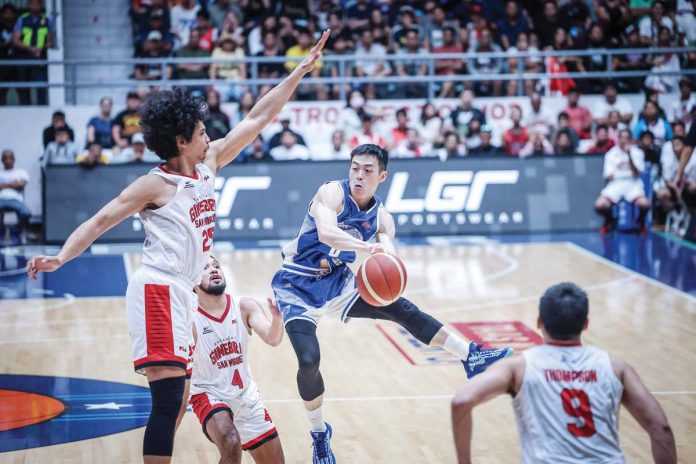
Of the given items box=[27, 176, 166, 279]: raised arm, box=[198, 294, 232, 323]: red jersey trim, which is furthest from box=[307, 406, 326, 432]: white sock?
box=[27, 176, 166, 279]: raised arm

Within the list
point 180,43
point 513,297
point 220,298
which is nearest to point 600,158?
point 513,297

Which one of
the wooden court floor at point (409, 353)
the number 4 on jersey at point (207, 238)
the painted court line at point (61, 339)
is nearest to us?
the number 4 on jersey at point (207, 238)

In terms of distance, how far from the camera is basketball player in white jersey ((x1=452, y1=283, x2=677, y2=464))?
429cm

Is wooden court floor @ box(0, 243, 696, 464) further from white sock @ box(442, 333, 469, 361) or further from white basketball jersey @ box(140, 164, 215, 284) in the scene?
white basketball jersey @ box(140, 164, 215, 284)

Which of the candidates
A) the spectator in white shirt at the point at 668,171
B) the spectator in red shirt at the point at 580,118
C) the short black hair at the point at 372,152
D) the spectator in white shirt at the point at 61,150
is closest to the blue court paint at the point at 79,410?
the short black hair at the point at 372,152

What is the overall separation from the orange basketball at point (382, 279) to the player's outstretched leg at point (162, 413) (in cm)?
→ 159

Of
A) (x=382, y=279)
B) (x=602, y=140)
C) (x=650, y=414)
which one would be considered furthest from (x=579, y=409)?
(x=602, y=140)

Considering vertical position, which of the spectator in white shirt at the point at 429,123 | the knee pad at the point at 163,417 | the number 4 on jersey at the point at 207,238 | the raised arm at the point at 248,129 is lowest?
the knee pad at the point at 163,417

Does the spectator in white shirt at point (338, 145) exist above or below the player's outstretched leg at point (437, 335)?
above

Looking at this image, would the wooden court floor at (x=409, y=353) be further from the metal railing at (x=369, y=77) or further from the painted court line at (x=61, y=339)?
the metal railing at (x=369, y=77)

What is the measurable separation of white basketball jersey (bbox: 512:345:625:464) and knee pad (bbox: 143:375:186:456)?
72.0 inches

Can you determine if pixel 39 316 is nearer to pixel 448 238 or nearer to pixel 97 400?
pixel 97 400

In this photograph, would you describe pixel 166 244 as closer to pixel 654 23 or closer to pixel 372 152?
pixel 372 152

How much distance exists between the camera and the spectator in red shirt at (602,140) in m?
17.2
